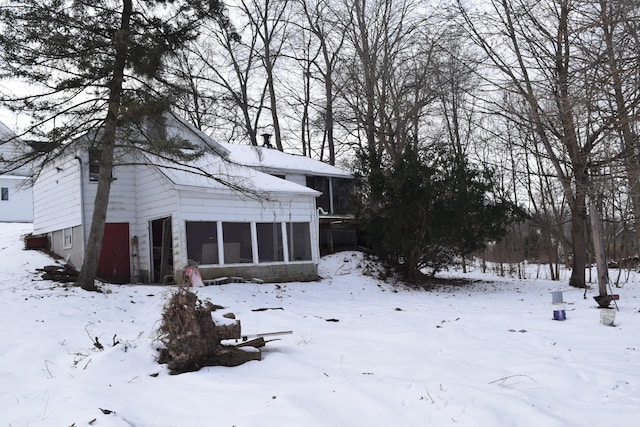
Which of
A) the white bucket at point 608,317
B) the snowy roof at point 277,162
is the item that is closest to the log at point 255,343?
the white bucket at point 608,317

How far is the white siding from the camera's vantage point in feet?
50.0

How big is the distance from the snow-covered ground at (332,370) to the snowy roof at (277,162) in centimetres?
1051

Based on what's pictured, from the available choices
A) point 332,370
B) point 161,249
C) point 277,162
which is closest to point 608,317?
point 332,370

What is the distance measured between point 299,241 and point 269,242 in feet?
3.83

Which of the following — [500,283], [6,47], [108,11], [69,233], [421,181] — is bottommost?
[500,283]

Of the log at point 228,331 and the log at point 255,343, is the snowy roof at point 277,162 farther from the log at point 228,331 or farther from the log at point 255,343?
the log at point 228,331

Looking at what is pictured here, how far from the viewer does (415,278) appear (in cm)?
1830

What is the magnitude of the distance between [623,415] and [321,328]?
202 inches

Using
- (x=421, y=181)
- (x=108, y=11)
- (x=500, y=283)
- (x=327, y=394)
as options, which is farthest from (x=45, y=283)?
(x=500, y=283)

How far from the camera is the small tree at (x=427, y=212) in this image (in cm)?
1720

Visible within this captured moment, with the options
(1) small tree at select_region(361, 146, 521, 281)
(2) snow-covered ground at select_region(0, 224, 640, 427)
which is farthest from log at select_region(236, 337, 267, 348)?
(1) small tree at select_region(361, 146, 521, 281)

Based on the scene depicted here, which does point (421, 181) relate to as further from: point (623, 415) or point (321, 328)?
point (623, 415)

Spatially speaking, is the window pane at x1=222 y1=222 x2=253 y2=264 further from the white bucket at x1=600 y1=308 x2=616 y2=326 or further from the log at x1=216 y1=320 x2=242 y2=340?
the white bucket at x1=600 y1=308 x2=616 y2=326

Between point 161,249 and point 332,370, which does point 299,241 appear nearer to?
point 161,249
